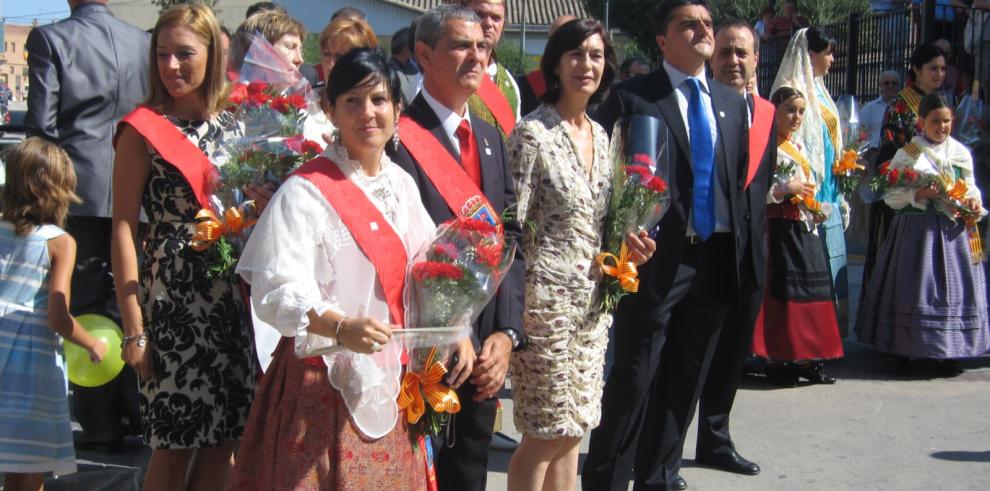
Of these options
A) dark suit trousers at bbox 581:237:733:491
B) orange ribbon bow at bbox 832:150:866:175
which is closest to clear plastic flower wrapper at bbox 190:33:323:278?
dark suit trousers at bbox 581:237:733:491

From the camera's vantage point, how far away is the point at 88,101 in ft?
17.3

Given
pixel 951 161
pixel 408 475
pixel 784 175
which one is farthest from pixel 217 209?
pixel 951 161

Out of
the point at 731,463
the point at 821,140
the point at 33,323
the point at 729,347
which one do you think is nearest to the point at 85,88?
the point at 33,323

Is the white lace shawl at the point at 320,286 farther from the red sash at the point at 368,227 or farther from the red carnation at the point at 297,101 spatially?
the red carnation at the point at 297,101

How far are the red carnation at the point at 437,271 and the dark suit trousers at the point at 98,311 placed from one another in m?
2.86

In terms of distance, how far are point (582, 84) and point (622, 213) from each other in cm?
49

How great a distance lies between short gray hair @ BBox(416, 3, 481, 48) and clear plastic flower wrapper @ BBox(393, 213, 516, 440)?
92cm

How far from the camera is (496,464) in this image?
5684 millimetres

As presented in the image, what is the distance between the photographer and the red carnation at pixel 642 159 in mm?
4078

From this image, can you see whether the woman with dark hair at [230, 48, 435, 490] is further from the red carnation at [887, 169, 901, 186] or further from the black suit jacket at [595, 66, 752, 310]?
the red carnation at [887, 169, 901, 186]

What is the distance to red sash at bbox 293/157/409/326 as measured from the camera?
9.62 ft

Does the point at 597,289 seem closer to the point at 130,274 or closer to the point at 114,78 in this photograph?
the point at 130,274

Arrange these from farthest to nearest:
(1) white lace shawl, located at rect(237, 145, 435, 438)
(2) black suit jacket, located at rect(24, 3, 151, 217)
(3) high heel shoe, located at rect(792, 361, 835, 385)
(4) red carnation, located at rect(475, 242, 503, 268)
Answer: (3) high heel shoe, located at rect(792, 361, 835, 385) → (2) black suit jacket, located at rect(24, 3, 151, 217) → (4) red carnation, located at rect(475, 242, 503, 268) → (1) white lace shawl, located at rect(237, 145, 435, 438)

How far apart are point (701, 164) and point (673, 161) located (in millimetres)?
141
